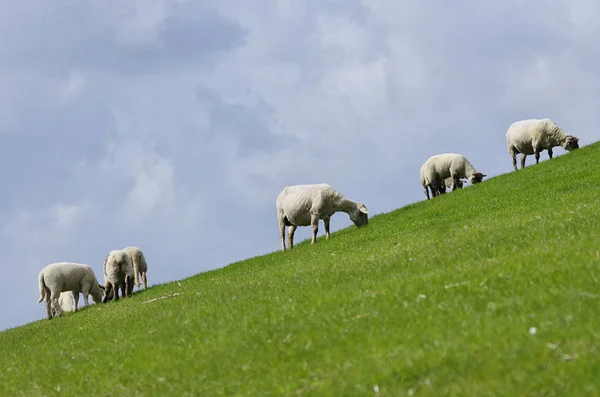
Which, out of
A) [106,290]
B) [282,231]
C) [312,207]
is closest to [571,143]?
[312,207]

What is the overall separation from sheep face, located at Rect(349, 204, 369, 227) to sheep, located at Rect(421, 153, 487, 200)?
37.9 ft

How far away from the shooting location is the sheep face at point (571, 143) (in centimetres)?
4678

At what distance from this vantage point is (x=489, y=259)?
16.7 meters

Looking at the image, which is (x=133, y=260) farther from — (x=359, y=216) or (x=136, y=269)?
(x=359, y=216)

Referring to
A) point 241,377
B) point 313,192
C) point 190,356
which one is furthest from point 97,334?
point 313,192

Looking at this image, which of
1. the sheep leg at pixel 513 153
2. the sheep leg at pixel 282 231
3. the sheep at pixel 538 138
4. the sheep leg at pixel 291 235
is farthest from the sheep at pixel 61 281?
the sheep leg at pixel 513 153

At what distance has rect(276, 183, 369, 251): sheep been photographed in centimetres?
3734

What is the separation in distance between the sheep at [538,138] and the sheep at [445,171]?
3581mm

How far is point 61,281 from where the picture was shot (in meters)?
35.4

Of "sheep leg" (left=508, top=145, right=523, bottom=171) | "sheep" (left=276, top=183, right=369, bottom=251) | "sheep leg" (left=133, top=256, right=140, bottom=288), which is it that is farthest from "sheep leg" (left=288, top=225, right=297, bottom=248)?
"sheep leg" (left=508, top=145, right=523, bottom=171)

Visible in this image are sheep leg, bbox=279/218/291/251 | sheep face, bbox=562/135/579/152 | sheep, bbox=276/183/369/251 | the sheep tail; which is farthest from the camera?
sheep face, bbox=562/135/579/152

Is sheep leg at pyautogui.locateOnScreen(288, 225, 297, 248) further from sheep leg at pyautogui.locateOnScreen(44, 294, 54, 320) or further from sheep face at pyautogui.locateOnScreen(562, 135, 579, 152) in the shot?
sheep face at pyautogui.locateOnScreen(562, 135, 579, 152)

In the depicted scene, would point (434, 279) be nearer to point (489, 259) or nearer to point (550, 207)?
point (489, 259)

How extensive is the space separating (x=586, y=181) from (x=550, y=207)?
6.98 meters
